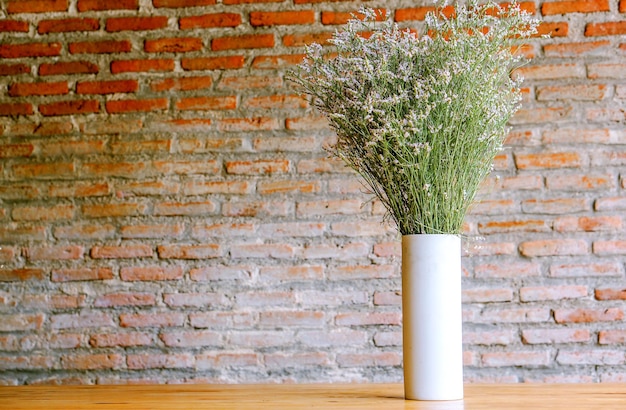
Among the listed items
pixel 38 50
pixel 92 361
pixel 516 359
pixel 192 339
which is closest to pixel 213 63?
pixel 38 50

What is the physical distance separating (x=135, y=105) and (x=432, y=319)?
5.57 feet

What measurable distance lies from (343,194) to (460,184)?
121 centimetres


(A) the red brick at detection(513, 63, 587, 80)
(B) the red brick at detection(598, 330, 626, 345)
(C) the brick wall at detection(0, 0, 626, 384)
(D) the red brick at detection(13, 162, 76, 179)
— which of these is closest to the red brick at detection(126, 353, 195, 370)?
(C) the brick wall at detection(0, 0, 626, 384)

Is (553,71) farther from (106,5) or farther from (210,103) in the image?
(106,5)

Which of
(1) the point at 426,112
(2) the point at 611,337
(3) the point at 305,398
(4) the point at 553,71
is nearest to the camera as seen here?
(1) the point at 426,112

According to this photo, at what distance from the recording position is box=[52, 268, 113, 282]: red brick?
8.75 feet

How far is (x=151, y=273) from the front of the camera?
2.65m

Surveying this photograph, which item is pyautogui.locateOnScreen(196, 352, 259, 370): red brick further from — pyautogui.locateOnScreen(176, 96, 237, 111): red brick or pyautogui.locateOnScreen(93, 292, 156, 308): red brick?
pyautogui.locateOnScreen(176, 96, 237, 111): red brick

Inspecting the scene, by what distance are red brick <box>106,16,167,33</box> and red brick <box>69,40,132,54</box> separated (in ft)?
0.16

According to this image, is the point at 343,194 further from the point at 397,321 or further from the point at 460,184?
the point at 460,184

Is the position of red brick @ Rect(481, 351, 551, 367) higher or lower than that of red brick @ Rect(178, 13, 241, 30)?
lower

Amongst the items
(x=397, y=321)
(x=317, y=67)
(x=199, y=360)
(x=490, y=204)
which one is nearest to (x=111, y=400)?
(x=317, y=67)

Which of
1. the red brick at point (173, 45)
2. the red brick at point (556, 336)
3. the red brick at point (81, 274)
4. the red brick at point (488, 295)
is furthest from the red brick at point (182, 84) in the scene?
the red brick at point (556, 336)

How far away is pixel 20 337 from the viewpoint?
267 cm
